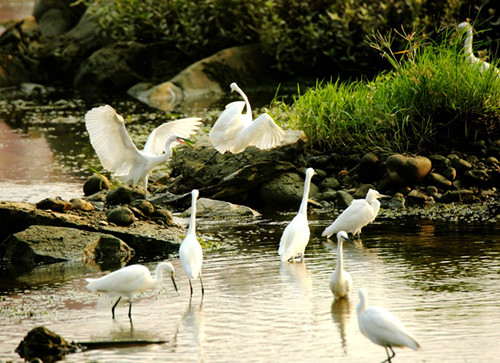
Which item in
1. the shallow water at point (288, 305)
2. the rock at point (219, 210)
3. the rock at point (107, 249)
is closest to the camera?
the shallow water at point (288, 305)

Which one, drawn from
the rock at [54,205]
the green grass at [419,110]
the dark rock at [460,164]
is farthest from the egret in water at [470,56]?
the rock at [54,205]

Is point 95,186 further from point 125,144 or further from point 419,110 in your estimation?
point 419,110

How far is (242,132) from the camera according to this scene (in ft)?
40.8

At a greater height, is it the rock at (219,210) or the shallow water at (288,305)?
the rock at (219,210)

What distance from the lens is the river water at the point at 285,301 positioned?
6.69m

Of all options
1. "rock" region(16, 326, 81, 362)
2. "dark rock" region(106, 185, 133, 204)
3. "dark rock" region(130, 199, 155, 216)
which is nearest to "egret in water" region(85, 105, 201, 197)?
"dark rock" region(106, 185, 133, 204)

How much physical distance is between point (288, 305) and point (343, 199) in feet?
16.1

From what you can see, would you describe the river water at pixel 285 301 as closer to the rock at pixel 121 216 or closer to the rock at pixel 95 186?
the rock at pixel 121 216

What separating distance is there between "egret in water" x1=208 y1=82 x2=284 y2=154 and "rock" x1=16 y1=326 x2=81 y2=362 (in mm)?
6197

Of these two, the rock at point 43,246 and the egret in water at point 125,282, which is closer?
the egret in water at point 125,282

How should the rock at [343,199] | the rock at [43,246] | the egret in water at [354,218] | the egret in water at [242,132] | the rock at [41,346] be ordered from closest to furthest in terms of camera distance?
the rock at [41,346] → the rock at [43,246] → the egret in water at [354,218] → the egret in water at [242,132] → the rock at [343,199]

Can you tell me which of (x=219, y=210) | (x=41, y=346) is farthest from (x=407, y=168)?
(x=41, y=346)

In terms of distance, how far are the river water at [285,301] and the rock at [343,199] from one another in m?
0.62

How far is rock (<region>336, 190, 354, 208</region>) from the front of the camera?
12.6 m
